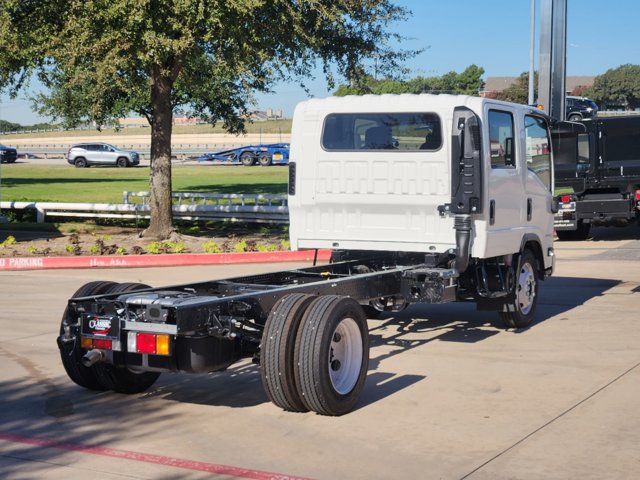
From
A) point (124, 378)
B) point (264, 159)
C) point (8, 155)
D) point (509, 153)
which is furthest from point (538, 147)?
point (8, 155)

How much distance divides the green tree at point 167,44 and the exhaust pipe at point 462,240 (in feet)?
25.0

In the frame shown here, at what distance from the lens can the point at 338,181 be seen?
1015cm

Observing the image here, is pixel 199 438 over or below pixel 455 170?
below

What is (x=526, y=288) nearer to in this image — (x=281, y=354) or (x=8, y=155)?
(x=281, y=354)

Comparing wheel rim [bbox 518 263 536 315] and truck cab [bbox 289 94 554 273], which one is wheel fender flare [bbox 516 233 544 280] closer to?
truck cab [bbox 289 94 554 273]

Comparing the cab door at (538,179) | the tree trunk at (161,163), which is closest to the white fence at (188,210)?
the tree trunk at (161,163)

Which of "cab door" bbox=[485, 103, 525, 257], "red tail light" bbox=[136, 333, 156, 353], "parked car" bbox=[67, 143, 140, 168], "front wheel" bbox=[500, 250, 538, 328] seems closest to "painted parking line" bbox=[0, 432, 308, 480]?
"red tail light" bbox=[136, 333, 156, 353]

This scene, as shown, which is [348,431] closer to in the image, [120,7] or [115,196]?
[120,7]

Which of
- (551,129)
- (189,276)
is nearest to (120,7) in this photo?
(189,276)

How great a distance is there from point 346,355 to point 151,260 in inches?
397

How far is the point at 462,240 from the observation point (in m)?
9.50

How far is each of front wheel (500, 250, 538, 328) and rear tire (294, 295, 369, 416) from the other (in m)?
3.53

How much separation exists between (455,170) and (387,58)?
11.1 m

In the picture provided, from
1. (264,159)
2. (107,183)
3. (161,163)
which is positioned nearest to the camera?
(161,163)
